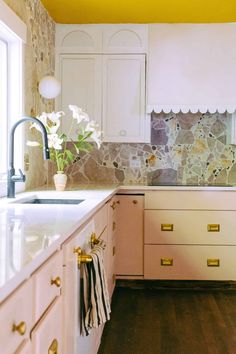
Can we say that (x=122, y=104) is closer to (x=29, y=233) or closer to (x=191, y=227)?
(x=191, y=227)

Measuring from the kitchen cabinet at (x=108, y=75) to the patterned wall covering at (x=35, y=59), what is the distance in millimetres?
186

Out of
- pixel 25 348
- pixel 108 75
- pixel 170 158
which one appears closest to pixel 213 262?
pixel 170 158

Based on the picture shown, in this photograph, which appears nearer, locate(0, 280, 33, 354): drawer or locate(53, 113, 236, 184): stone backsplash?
locate(0, 280, 33, 354): drawer

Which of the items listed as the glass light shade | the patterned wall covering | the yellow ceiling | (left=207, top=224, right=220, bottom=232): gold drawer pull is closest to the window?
the patterned wall covering

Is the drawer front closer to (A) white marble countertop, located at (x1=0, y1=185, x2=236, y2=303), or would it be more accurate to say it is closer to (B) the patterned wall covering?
(B) the patterned wall covering

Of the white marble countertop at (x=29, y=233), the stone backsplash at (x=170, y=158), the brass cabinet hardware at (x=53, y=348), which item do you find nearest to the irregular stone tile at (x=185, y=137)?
the stone backsplash at (x=170, y=158)

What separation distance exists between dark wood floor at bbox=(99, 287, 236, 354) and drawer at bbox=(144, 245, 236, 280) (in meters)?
0.13

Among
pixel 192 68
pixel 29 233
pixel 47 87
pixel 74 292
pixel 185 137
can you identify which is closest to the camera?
pixel 29 233

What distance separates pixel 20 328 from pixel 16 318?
2 centimetres

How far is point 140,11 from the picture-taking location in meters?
3.64

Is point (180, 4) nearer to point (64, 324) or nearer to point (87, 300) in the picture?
point (87, 300)

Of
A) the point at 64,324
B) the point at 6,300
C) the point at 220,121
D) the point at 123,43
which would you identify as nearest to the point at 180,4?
the point at 123,43

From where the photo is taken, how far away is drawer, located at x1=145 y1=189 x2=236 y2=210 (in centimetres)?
371

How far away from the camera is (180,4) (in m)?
3.46
